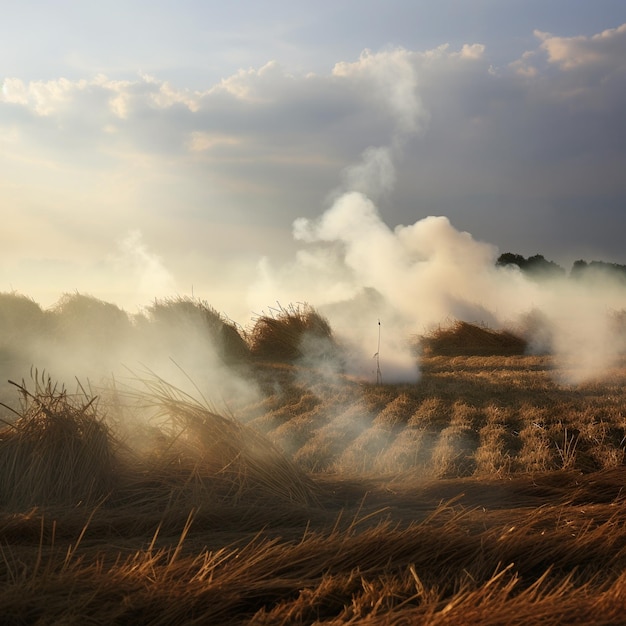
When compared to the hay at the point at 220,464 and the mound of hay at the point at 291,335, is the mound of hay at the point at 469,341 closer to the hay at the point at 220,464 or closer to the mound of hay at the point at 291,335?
the mound of hay at the point at 291,335

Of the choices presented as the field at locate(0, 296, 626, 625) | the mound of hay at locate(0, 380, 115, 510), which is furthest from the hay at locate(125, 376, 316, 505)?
the mound of hay at locate(0, 380, 115, 510)

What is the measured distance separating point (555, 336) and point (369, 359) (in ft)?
11.9

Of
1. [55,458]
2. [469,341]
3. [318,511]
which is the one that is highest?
[469,341]

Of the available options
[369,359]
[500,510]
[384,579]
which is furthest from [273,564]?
[369,359]

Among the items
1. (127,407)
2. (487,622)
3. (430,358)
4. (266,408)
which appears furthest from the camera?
(430,358)

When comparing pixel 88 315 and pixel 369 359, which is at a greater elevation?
pixel 88 315

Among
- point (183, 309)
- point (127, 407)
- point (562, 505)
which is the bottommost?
point (562, 505)

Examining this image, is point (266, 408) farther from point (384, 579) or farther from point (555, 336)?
point (555, 336)

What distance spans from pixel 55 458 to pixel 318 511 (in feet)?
4.63

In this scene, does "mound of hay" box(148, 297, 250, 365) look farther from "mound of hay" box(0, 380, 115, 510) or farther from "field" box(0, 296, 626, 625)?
"mound of hay" box(0, 380, 115, 510)

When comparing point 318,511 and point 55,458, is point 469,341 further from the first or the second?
point 55,458

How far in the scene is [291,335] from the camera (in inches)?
404

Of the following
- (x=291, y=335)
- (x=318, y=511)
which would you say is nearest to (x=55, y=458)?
(x=318, y=511)

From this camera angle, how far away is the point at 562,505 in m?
3.58
